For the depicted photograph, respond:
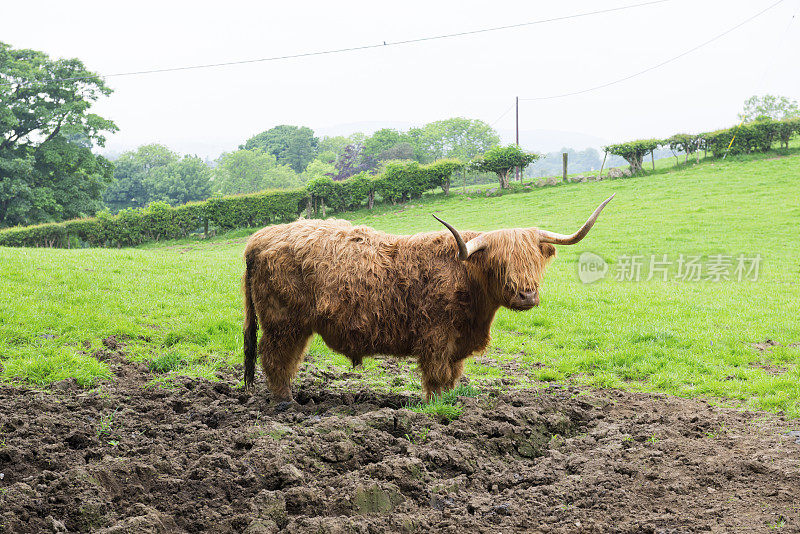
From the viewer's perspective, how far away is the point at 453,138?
65.0 m

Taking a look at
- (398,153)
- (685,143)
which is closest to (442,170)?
(685,143)

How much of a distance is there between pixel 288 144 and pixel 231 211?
53.8 m

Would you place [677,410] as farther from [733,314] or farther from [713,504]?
[733,314]

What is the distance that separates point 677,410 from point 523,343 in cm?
266

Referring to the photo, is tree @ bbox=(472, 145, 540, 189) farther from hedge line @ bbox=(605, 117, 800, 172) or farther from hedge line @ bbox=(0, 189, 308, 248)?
hedge line @ bbox=(0, 189, 308, 248)

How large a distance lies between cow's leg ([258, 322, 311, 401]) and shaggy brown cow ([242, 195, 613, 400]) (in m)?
0.01

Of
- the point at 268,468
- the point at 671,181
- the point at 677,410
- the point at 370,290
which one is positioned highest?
the point at 671,181

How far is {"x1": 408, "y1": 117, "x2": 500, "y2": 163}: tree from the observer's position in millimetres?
62875

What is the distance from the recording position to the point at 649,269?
12.2 m

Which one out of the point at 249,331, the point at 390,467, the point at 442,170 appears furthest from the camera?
the point at 442,170

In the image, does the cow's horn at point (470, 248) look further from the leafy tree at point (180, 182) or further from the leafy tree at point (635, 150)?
the leafy tree at point (180, 182)

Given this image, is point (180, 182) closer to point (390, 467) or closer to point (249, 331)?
point (249, 331)

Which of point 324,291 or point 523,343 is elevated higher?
point 324,291

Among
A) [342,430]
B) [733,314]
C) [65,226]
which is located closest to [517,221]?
[733,314]
